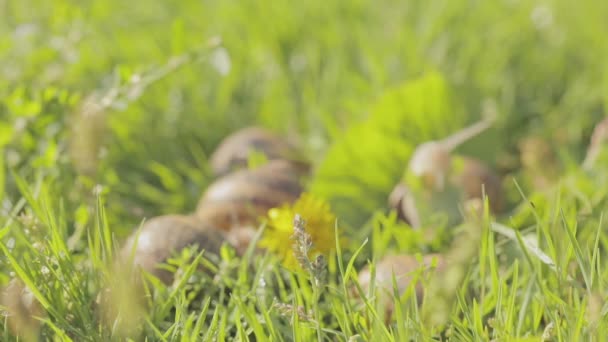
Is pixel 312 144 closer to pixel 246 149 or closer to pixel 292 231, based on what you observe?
pixel 246 149

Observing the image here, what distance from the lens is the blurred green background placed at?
1.83 metres

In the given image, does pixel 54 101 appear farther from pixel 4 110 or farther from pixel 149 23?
pixel 149 23

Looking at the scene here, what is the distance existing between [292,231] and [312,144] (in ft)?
2.72

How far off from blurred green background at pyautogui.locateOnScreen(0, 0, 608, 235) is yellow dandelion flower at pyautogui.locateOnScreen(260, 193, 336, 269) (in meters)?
0.37

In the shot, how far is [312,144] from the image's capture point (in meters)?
2.19

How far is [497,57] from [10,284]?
1831mm

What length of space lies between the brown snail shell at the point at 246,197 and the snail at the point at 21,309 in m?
0.52

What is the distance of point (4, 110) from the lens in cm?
210

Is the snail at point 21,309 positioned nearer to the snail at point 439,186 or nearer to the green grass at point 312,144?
the green grass at point 312,144

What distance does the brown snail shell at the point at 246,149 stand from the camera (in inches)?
81.7

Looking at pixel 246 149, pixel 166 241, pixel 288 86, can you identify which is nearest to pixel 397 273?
pixel 166 241

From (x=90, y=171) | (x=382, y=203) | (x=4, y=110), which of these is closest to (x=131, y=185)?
(x=4, y=110)

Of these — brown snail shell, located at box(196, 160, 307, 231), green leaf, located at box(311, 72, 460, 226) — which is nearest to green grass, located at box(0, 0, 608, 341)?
green leaf, located at box(311, 72, 460, 226)

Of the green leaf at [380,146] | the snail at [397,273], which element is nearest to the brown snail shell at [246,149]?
the green leaf at [380,146]
